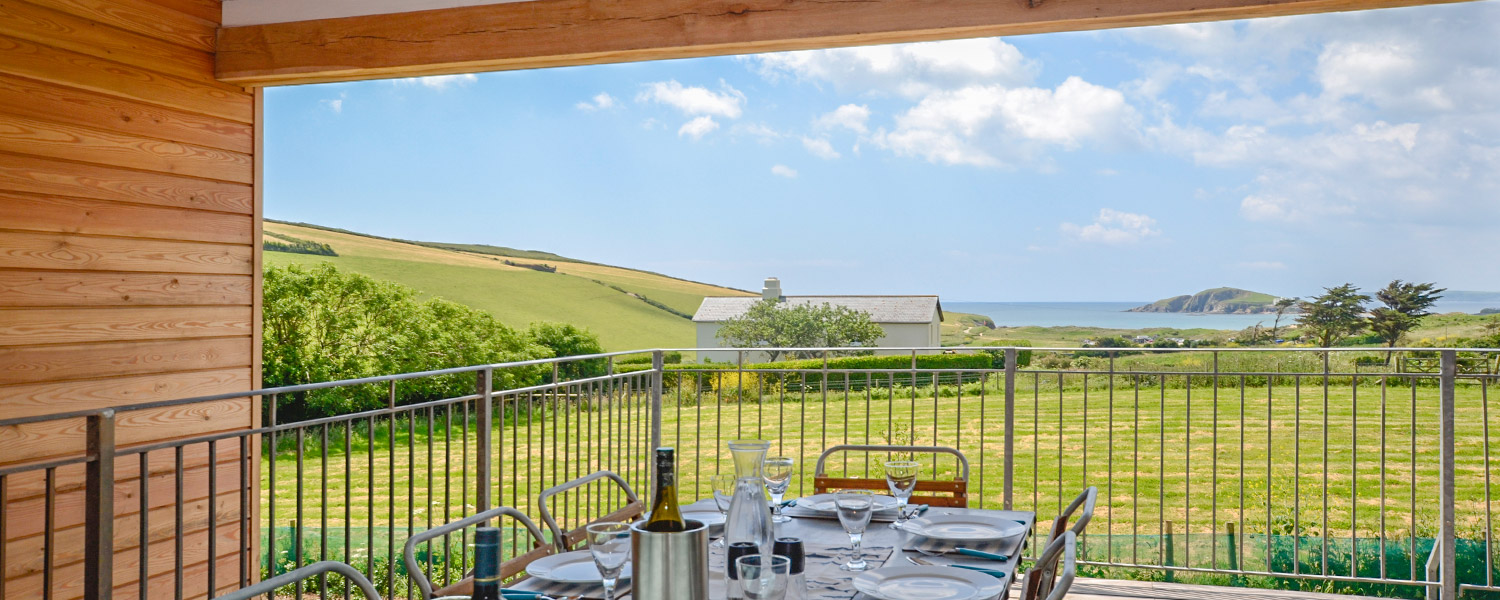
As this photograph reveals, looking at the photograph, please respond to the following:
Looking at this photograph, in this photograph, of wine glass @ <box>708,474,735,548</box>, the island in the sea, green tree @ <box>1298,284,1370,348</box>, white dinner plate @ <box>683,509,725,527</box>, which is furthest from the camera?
the island in the sea

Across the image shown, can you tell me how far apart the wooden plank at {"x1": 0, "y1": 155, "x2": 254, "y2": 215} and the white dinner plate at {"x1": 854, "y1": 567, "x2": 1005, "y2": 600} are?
9.80 ft

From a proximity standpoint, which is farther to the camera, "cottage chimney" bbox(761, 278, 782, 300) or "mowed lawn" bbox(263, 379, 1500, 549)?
"cottage chimney" bbox(761, 278, 782, 300)

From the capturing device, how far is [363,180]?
33719 millimetres

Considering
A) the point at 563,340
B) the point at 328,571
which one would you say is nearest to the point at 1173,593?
the point at 328,571

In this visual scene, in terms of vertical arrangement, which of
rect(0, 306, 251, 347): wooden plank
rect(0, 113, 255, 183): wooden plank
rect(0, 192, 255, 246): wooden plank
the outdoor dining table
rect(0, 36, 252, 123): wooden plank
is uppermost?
rect(0, 36, 252, 123): wooden plank

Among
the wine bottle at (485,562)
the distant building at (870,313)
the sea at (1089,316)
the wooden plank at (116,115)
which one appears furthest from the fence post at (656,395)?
the sea at (1089,316)

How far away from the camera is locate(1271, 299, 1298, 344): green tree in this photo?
28.2 meters

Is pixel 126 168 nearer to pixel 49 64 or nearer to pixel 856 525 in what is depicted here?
pixel 49 64

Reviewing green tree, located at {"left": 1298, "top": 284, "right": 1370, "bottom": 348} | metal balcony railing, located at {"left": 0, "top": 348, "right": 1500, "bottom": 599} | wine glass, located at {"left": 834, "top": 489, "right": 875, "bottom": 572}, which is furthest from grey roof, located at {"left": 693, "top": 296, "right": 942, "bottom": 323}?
wine glass, located at {"left": 834, "top": 489, "right": 875, "bottom": 572}

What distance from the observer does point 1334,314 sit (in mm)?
26641

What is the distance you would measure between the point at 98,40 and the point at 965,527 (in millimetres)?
3266

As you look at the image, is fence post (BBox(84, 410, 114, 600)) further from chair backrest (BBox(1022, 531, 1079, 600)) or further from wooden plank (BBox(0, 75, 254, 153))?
chair backrest (BBox(1022, 531, 1079, 600))

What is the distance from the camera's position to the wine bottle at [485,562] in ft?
3.71

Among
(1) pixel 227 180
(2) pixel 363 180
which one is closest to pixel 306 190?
(2) pixel 363 180
